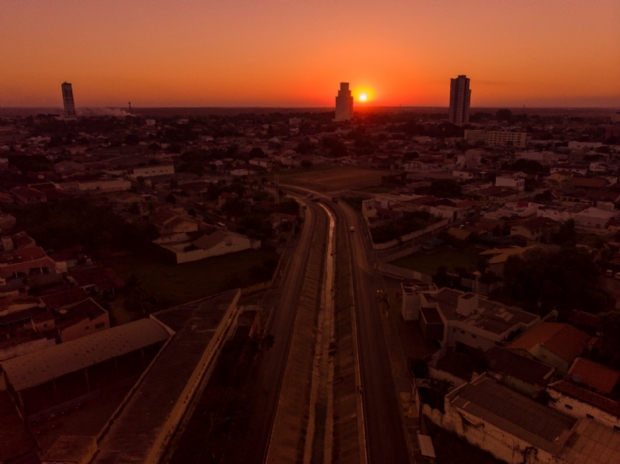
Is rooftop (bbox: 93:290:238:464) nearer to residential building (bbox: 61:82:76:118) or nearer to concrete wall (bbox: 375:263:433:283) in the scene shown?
concrete wall (bbox: 375:263:433:283)

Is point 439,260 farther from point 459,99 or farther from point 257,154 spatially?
point 459,99

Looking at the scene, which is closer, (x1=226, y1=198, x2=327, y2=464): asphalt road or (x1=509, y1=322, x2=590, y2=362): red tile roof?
(x1=226, y1=198, x2=327, y2=464): asphalt road

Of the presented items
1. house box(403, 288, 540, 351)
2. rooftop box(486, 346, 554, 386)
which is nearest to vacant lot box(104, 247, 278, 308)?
house box(403, 288, 540, 351)

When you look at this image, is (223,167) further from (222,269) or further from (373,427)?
(373,427)

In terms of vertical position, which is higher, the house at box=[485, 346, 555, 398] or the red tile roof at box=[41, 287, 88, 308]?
the red tile roof at box=[41, 287, 88, 308]

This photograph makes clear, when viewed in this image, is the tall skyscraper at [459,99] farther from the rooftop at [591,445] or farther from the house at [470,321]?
the rooftop at [591,445]

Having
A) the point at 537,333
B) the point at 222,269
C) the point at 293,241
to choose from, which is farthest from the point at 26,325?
the point at 537,333

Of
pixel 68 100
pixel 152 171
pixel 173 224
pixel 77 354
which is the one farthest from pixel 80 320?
pixel 68 100
